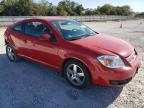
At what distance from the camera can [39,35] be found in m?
6.04

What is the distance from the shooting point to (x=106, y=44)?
5250 millimetres

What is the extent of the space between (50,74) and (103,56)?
197cm

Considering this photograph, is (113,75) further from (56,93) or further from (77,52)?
(56,93)

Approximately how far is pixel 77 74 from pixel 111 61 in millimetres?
879

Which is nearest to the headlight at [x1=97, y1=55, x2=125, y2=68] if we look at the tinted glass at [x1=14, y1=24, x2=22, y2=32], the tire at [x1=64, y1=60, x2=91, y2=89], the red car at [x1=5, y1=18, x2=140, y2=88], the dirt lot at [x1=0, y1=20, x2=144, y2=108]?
the red car at [x1=5, y1=18, x2=140, y2=88]

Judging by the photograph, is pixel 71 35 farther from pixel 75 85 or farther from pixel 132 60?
pixel 132 60

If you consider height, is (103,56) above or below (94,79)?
above

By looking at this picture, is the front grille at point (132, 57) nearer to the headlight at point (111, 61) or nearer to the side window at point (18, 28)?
the headlight at point (111, 61)

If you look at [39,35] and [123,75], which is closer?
[123,75]

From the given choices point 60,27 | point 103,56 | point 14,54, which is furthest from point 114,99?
point 14,54

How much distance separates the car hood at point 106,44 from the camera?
4954mm

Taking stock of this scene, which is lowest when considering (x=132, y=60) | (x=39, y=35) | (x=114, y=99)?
(x=114, y=99)

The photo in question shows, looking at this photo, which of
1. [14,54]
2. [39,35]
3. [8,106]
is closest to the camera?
[8,106]

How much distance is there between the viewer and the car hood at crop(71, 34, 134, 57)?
495cm
